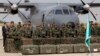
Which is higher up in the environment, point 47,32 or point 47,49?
point 47,32

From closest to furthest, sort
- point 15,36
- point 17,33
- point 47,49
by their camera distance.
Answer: point 47,49
point 15,36
point 17,33

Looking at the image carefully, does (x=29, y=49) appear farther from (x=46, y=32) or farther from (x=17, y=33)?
(x=46, y=32)

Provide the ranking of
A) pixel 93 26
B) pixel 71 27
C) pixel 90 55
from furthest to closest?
pixel 93 26
pixel 71 27
pixel 90 55

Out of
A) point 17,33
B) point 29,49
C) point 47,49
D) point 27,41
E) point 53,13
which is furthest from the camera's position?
point 53,13

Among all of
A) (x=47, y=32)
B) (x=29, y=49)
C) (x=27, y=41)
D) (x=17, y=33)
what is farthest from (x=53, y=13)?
(x=29, y=49)

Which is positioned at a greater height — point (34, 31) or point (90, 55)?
point (34, 31)

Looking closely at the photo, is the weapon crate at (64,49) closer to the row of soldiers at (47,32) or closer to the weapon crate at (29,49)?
Answer: the weapon crate at (29,49)

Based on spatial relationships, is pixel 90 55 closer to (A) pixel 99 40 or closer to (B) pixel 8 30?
(A) pixel 99 40

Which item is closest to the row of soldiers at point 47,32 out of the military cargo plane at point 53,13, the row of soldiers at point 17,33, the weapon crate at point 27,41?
the row of soldiers at point 17,33

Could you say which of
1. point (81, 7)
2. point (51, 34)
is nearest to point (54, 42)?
point (51, 34)

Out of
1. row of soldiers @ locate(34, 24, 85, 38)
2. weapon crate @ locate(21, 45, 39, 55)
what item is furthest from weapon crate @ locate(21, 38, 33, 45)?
weapon crate @ locate(21, 45, 39, 55)

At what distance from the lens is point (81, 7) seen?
2527cm

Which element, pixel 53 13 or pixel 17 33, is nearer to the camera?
pixel 17 33

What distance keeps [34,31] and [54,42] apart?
5.32 ft
